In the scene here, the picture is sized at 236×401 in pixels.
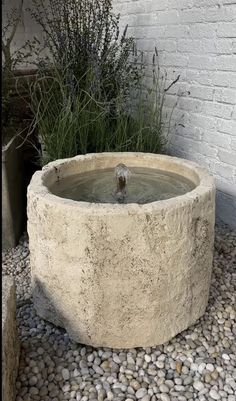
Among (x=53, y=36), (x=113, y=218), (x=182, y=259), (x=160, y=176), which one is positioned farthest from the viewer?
(x=53, y=36)

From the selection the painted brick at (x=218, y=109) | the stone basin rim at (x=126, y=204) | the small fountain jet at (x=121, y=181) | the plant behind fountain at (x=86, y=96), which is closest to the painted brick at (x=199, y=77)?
the painted brick at (x=218, y=109)

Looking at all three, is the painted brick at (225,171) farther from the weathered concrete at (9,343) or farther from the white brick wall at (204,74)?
the weathered concrete at (9,343)

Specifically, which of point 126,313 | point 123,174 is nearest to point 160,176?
point 123,174

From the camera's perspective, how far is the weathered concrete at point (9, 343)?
49.6 inches

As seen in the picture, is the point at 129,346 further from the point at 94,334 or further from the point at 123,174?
the point at 123,174

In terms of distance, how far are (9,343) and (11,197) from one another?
51.5 inches

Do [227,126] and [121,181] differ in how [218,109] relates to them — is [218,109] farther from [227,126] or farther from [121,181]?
[121,181]

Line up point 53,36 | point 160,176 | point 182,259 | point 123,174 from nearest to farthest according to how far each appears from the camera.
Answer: point 182,259 → point 123,174 → point 160,176 → point 53,36

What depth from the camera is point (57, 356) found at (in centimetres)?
162

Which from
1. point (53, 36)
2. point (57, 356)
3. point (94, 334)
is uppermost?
point (53, 36)

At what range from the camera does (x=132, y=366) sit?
1.56 m

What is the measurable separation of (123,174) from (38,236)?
1.59 ft

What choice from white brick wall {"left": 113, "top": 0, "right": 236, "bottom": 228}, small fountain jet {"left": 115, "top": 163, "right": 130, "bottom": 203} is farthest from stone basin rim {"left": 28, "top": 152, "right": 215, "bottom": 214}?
white brick wall {"left": 113, "top": 0, "right": 236, "bottom": 228}

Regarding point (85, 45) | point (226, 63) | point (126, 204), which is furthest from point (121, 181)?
point (85, 45)
